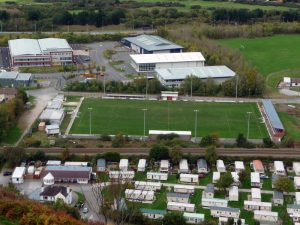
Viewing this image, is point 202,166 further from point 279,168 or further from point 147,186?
point 279,168

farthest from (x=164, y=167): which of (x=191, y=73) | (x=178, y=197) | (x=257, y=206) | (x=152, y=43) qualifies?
(x=152, y=43)

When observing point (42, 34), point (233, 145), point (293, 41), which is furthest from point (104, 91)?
point (293, 41)

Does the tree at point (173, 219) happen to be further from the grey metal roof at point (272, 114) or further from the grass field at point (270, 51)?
the grass field at point (270, 51)

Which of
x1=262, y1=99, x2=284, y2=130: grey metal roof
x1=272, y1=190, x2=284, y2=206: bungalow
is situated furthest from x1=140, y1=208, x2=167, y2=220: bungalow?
x1=262, y1=99, x2=284, y2=130: grey metal roof

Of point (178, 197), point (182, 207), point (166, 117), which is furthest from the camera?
point (166, 117)

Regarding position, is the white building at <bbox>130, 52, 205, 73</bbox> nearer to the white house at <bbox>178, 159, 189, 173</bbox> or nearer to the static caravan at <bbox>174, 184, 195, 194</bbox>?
the white house at <bbox>178, 159, 189, 173</bbox>
